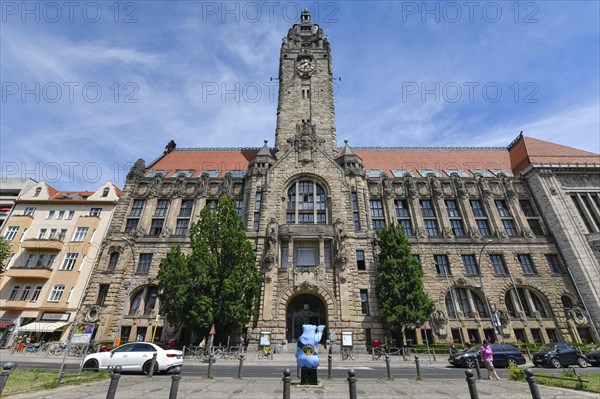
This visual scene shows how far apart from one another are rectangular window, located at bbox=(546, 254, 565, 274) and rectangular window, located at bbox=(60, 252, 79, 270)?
172ft

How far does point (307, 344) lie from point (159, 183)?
106 ft

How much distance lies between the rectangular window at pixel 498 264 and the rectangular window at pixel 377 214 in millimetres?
12023

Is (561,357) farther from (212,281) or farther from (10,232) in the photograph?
(10,232)

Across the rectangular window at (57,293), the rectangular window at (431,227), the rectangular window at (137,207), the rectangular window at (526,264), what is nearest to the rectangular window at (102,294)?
the rectangular window at (57,293)

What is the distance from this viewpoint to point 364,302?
90.4 feet

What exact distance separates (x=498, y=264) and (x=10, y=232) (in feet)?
184

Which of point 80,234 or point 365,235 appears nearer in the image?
point 365,235

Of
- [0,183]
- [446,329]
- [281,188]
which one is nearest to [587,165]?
[446,329]

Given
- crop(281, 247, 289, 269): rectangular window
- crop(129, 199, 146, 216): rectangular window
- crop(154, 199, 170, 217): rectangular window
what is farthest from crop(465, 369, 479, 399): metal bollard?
crop(129, 199, 146, 216): rectangular window

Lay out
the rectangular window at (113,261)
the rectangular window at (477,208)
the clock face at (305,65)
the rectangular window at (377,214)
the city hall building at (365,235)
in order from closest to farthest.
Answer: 1. the city hall building at (365,235)
2. the rectangular window at (113,261)
3. the rectangular window at (377,214)
4. the rectangular window at (477,208)
5. the clock face at (305,65)

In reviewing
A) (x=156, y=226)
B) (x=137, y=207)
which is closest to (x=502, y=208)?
(x=156, y=226)

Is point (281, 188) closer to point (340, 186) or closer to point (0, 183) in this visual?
point (340, 186)

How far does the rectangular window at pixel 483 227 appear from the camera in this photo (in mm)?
32500

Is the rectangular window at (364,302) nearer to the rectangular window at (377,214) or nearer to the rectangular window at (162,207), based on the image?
the rectangular window at (377,214)
